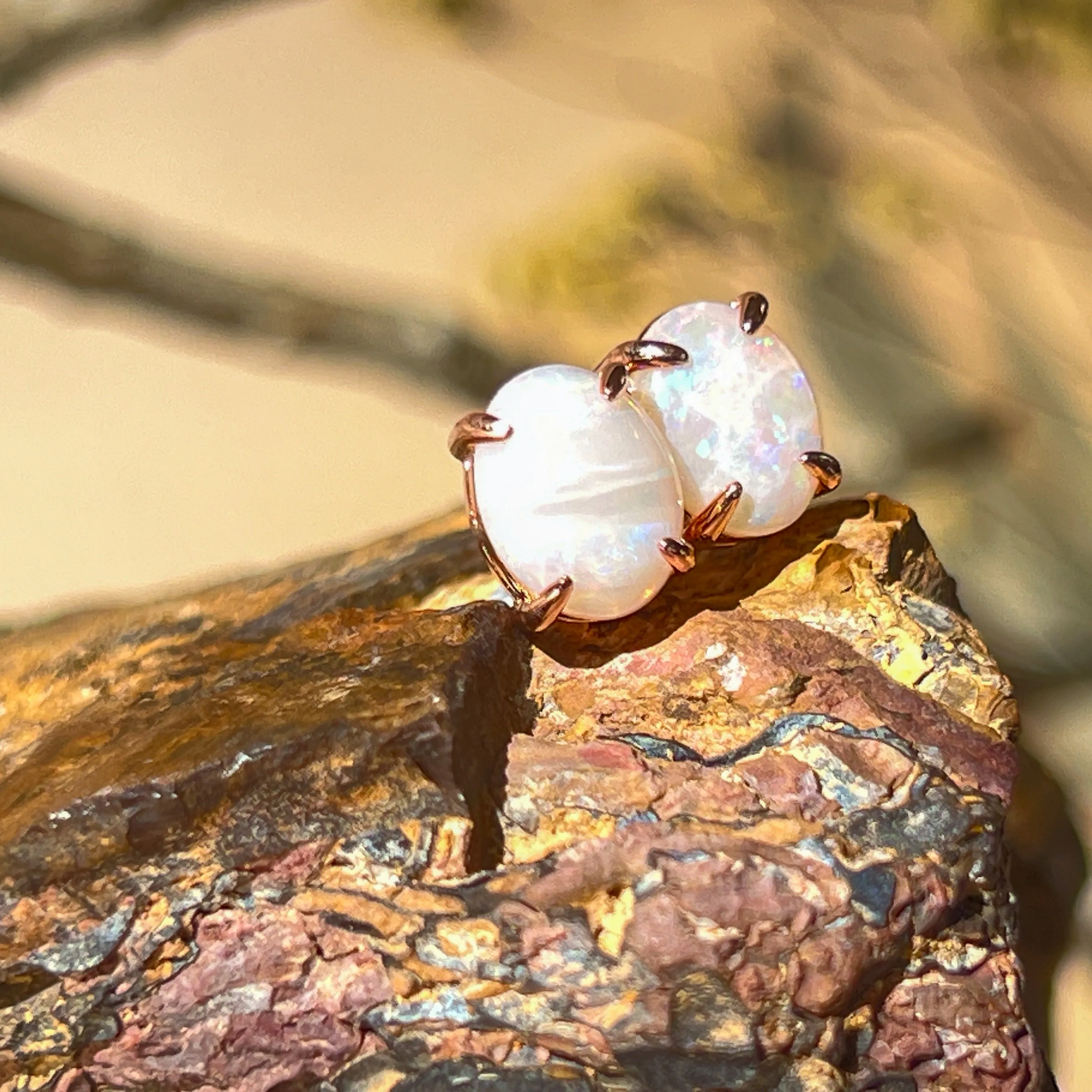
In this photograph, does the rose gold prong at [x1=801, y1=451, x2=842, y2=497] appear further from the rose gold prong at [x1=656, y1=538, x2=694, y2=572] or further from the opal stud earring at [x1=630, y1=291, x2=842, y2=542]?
the rose gold prong at [x1=656, y1=538, x2=694, y2=572]

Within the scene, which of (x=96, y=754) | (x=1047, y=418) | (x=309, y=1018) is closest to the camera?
(x=309, y=1018)

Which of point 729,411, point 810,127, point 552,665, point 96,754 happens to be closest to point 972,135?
point 810,127

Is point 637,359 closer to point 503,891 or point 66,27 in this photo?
point 503,891

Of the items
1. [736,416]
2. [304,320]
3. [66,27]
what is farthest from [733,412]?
[66,27]

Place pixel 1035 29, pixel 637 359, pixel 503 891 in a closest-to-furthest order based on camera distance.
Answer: pixel 503 891
pixel 637 359
pixel 1035 29

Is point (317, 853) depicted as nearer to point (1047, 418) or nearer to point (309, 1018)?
point (309, 1018)

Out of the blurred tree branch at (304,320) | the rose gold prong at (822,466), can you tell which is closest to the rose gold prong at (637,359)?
the rose gold prong at (822,466)
